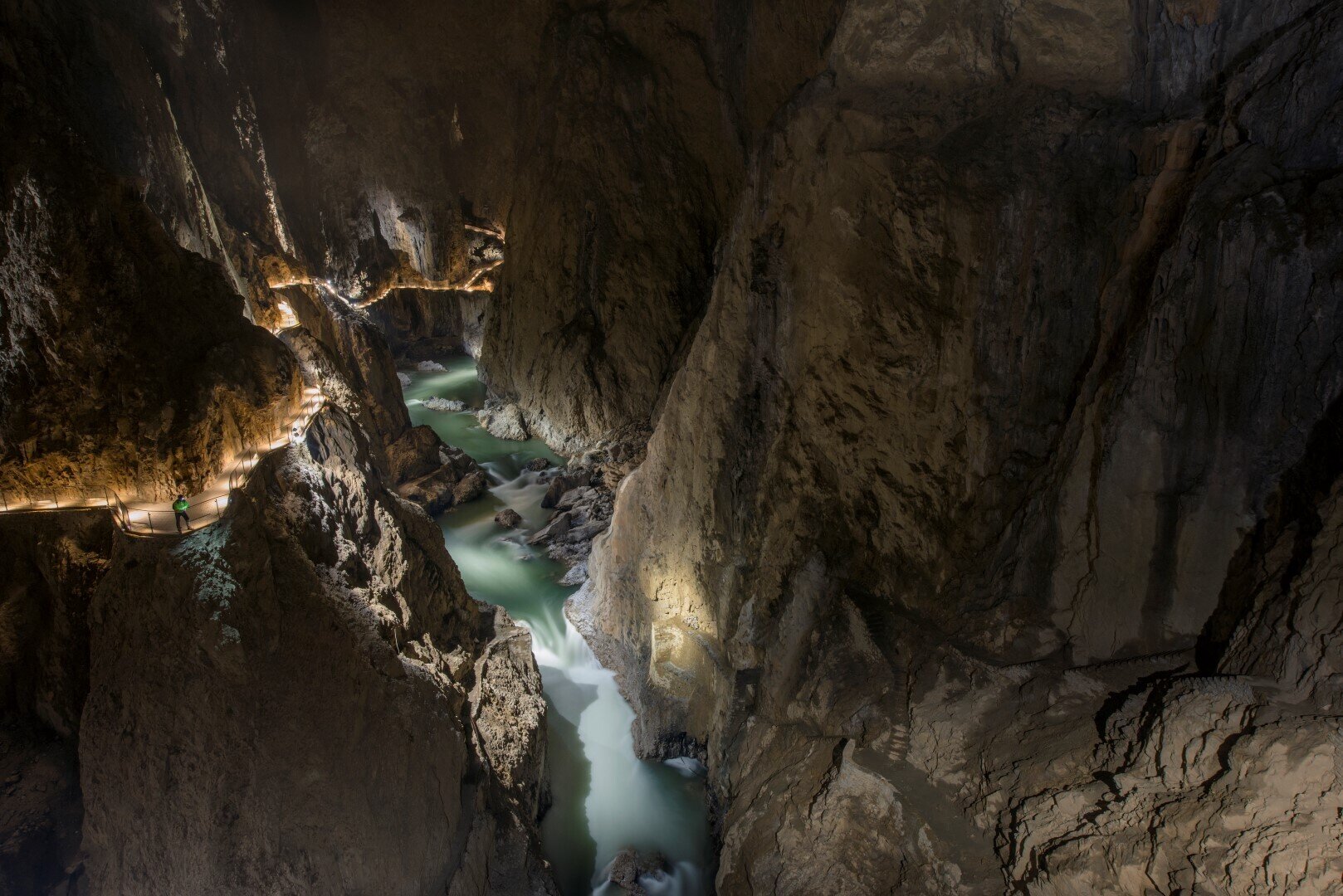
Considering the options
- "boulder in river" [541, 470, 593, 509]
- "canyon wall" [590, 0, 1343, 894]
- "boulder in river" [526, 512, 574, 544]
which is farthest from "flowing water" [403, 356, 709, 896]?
"canyon wall" [590, 0, 1343, 894]

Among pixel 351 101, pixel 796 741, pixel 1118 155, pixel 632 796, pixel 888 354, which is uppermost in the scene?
pixel 351 101

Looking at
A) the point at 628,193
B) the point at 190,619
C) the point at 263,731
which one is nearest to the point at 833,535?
the point at 263,731

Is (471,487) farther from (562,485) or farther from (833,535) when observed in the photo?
(833,535)

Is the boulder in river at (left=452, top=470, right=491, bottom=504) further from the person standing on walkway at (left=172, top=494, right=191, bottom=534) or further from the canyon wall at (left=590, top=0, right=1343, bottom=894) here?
the person standing on walkway at (left=172, top=494, right=191, bottom=534)

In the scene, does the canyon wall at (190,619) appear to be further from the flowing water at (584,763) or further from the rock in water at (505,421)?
the rock in water at (505,421)

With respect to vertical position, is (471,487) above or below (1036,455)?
below

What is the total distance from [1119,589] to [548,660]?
30.6 ft

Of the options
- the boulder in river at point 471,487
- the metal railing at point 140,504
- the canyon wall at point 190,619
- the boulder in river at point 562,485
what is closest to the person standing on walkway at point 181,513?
the metal railing at point 140,504

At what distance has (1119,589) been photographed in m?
6.17

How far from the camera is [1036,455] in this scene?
6.84 m

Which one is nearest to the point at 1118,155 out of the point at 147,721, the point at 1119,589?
the point at 1119,589

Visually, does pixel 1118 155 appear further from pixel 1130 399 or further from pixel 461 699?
pixel 461 699

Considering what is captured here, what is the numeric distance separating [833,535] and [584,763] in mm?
5466

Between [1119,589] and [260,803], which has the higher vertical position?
[1119,589]
